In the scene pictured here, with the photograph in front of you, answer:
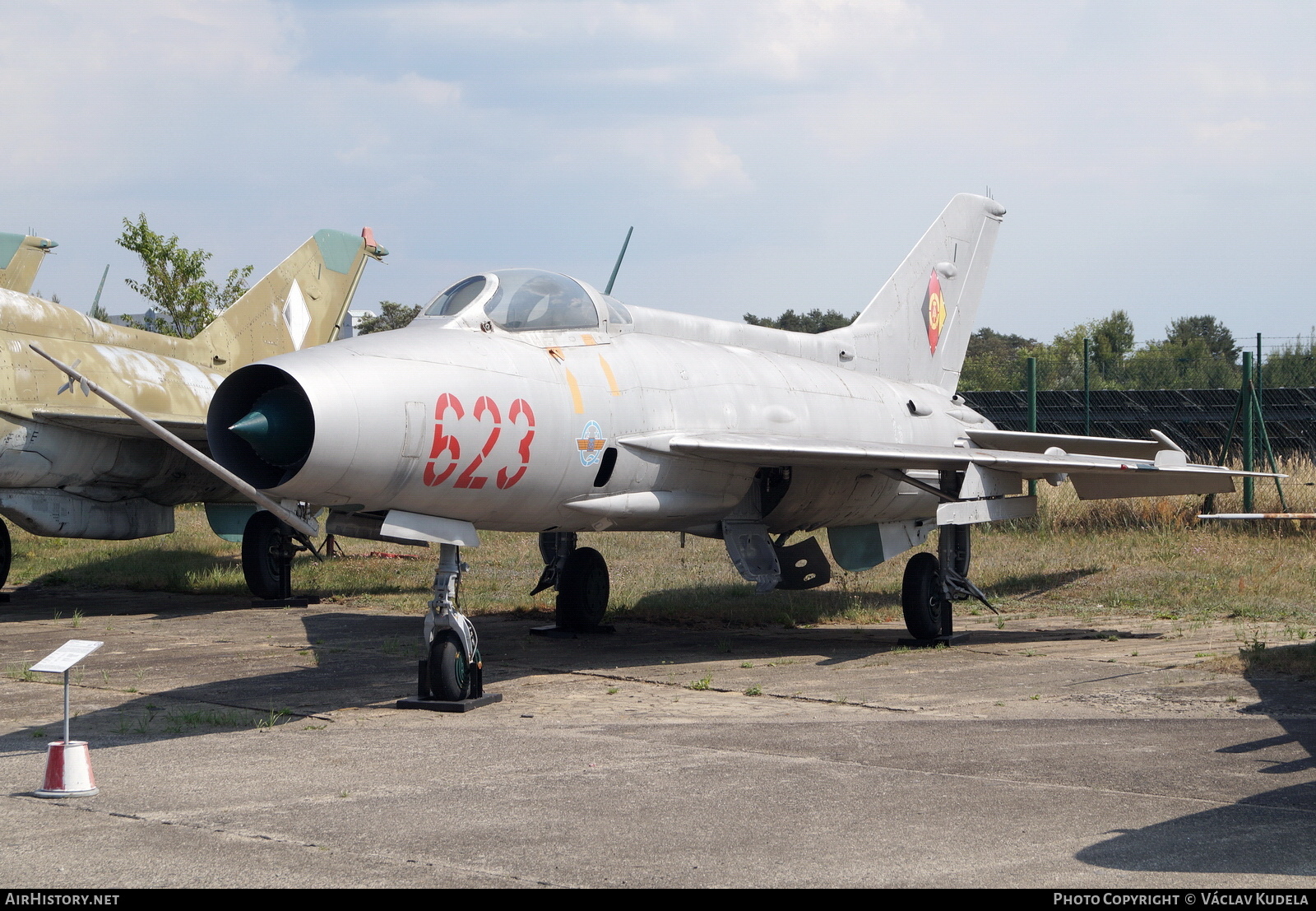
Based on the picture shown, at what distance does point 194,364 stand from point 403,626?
20.6 feet

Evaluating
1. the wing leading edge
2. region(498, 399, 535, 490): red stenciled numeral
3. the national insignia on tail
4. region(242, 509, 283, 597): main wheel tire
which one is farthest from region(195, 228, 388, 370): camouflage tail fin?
region(498, 399, 535, 490): red stenciled numeral

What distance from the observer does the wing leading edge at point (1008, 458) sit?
32.5 feet

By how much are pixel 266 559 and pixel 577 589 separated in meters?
4.73

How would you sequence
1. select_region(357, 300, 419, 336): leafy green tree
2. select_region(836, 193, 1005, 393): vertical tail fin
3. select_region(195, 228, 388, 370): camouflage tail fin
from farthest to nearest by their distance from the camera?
select_region(357, 300, 419, 336): leafy green tree, select_region(195, 228, 388, 370): camouflage tail fin, select_region(836, 193, 1005, 393): vertical tail fin

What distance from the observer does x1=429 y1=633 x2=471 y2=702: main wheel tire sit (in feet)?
27.0

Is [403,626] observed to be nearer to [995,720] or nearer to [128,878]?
[995,720]

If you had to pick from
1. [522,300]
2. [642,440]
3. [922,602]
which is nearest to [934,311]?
[922,602]

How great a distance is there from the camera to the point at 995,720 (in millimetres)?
7832

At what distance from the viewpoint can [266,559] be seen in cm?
1501

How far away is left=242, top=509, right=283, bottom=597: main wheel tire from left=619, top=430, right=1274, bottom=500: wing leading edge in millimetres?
6956

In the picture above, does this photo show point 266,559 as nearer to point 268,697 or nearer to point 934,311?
point 268,697

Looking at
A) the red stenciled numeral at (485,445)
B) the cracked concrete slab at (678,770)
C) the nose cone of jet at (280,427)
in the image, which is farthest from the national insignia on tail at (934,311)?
the nose cone of jet at (280,427)

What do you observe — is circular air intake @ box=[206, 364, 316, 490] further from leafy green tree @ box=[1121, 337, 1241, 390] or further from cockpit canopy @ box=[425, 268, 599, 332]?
leafy green tree @ box=[1121, 337, 1241, 390]

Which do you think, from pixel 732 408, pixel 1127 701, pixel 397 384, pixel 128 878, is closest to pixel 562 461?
pixel 397 384
